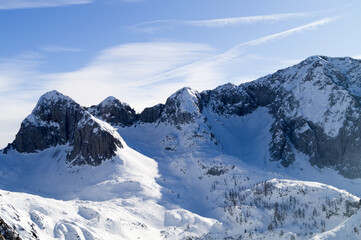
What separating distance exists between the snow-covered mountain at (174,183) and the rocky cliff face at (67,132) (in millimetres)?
539

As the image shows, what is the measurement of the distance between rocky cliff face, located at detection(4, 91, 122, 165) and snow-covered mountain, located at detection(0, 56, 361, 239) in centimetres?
54

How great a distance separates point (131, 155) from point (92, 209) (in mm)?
71509

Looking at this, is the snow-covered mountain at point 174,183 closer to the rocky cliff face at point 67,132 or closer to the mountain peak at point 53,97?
the rocky cliff face at point 67,132

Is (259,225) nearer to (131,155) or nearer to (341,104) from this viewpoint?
(131,155)

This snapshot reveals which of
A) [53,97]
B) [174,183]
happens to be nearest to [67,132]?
[53,97]

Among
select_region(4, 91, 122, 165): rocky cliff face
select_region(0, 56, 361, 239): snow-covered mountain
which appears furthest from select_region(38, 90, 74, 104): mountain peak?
select_region(0, 56, 361, 239): snow-covered mountain

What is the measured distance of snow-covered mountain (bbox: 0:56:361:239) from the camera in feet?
302

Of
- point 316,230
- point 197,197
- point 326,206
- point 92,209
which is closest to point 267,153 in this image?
point 197,197

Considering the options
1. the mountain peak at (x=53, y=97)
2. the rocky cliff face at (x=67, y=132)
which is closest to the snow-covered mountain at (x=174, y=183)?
the rocky cliff face at (x=67, y=132)

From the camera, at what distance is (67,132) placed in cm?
18550

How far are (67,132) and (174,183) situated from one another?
69.5 m

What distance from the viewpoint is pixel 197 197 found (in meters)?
144

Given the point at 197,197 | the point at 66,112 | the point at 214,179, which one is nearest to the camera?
the point at 197,197

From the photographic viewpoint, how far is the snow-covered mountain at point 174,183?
9212 centimetres
